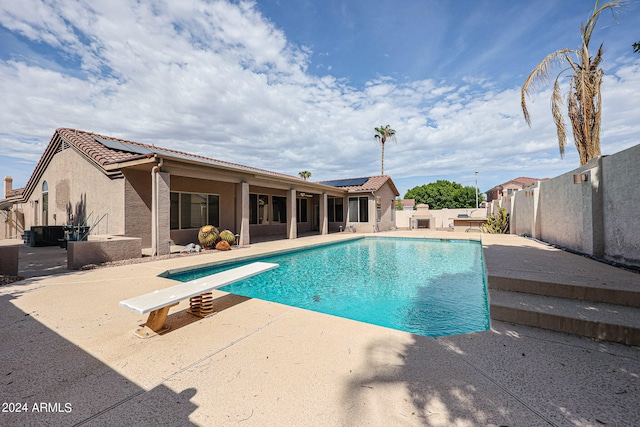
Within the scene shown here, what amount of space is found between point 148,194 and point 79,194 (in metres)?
4.27

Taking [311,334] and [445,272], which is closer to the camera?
[311,334]

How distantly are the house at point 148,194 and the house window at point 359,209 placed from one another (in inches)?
5.9

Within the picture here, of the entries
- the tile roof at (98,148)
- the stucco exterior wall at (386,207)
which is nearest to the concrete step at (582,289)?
the tile roof at (98,148)

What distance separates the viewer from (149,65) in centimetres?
1284

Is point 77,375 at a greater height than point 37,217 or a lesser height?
lesser

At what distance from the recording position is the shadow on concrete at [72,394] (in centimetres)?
193

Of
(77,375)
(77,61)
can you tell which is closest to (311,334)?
(77,375)

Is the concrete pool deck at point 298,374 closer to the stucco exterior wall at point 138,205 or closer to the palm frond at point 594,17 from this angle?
the stucco exterior wall at point 138,205

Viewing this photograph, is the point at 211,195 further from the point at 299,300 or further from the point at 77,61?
the point at 299,300

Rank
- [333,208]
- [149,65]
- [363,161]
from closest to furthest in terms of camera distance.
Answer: [149,65]
[333,208]
[363,161]

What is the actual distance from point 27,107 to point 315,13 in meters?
19.1

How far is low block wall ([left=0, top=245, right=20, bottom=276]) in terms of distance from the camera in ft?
20.6

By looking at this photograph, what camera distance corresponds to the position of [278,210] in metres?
18.4

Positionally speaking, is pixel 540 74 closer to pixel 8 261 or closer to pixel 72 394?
pixel 72 394
